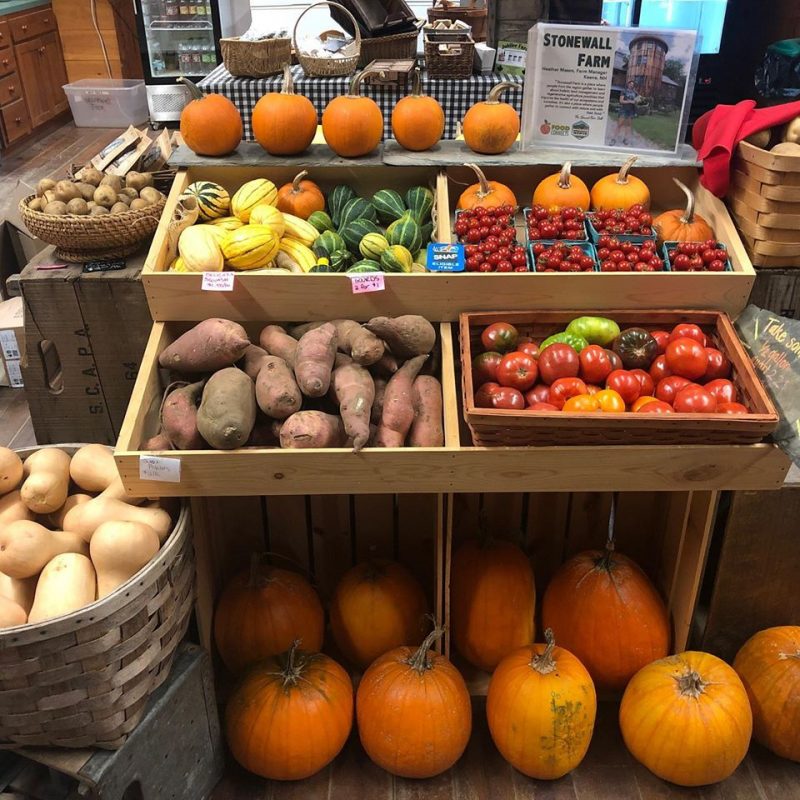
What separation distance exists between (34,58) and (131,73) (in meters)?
1.06

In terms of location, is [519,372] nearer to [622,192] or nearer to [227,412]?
[227,412]

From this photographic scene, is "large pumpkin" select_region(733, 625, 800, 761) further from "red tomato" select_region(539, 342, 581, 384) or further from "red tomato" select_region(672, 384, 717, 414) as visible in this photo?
"red tomato" select_region(539, 342, 581, 384)

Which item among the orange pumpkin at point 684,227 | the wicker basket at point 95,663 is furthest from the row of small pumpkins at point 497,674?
the orange pumpkin at point 684,227

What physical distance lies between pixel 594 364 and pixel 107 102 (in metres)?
7.15

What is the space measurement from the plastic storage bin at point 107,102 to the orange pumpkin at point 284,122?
5829 mm

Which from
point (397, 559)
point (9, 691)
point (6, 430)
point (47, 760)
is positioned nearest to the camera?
point (9, 691)

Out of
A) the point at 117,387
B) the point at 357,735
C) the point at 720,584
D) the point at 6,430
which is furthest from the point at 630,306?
the point at 6,430

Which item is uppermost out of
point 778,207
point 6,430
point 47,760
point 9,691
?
point 778,207

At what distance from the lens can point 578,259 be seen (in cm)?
214

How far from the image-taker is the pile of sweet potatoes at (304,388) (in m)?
1.83

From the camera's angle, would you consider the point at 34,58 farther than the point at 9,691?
Yes

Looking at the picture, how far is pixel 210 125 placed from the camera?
2.50 m

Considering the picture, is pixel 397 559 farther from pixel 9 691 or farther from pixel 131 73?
pixel 131 73

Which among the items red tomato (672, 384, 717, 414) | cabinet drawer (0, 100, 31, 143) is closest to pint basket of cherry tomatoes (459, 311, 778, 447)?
red tomato (672, 384, 717, 414)
